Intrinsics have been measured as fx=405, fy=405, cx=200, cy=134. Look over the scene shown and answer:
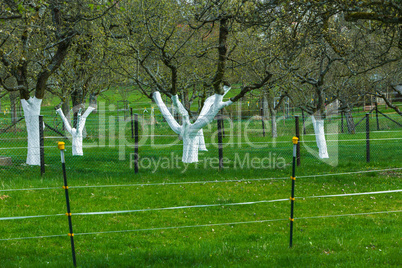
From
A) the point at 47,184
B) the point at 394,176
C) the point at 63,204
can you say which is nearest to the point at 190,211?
the point at 63,204

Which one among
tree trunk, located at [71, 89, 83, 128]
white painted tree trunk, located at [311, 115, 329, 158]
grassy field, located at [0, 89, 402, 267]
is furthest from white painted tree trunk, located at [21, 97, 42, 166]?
white painted tree trunk, located at [311, 115, 329, 158]

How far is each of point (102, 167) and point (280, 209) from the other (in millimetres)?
7618

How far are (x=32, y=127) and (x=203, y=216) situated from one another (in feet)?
29.6

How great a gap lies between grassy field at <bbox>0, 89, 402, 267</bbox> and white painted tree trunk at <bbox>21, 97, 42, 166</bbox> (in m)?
0.51

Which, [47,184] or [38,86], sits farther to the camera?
[38,86]

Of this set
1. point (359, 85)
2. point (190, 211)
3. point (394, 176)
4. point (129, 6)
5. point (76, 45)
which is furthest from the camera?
point (359, 85)

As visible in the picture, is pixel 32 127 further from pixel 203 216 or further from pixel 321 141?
pixel 321 141

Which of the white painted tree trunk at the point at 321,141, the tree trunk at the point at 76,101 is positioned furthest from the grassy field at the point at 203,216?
the tree trunk at the point at 76,101

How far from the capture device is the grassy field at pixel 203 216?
5953 millimetres

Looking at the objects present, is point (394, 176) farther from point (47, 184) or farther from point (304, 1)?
point (47, 184)

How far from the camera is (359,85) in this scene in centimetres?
2697

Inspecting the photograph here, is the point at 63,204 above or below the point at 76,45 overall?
below

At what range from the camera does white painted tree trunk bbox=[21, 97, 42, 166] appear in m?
14.5

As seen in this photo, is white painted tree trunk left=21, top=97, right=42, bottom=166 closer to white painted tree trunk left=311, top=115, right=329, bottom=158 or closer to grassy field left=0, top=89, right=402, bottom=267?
grassy field left=0, top=89, right=402, bottom=267
